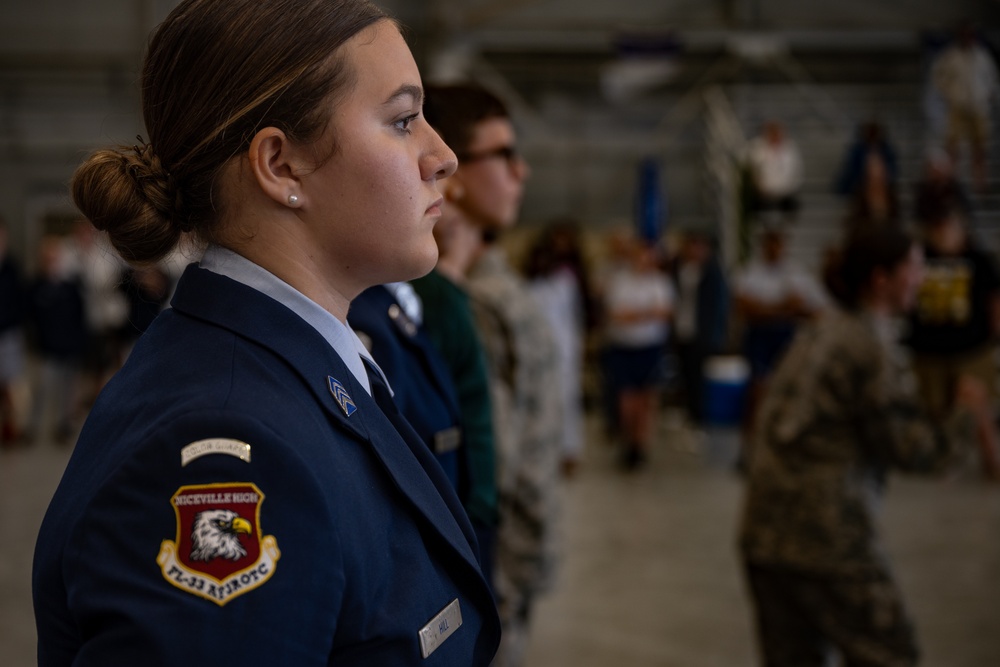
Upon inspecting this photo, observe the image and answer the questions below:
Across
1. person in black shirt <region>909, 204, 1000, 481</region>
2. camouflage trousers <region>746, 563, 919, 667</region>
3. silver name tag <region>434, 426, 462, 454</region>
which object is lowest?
person in black shirt <region>909, 204, 1000, 481</region>

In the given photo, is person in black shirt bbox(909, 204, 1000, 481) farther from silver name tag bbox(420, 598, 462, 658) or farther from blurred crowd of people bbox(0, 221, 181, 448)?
silver name tag bbox(420, 598, 462, 658)

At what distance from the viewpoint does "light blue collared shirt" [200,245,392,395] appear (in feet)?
3.18

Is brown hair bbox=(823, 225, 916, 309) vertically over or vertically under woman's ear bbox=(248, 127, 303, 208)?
under

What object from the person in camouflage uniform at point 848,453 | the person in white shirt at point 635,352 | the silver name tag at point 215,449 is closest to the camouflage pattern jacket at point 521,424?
the person in camouflage uniform at point 848,453

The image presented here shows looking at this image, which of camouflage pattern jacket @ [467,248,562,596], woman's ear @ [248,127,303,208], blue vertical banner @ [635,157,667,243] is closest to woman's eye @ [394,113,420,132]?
woman's ear @ [248,127,303,208]

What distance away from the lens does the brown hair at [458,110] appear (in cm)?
218

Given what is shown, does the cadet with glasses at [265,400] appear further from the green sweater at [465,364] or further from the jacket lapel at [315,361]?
the green sweater at [465,364]

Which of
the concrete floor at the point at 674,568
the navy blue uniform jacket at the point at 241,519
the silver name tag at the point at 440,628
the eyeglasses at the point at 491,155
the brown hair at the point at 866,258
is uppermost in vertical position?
the eyeglasses at the point at 491,155

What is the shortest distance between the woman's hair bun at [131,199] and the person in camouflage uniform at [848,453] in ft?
6.73

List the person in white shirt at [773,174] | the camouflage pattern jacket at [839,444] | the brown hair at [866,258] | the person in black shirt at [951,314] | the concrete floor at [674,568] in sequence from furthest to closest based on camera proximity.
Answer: the person in white shirt at [773,174] < the person in black shirt at [951,314] < the concrete floor at [674,568] < the brown hair at [866,258] < the camouflage pattern jacket at [839,444]

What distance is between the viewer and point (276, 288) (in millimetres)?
971

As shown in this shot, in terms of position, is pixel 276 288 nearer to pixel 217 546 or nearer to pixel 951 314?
pixel 217 546

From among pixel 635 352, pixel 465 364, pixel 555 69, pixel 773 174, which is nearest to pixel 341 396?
pixel 465 364

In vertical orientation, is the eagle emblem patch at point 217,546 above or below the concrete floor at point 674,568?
above
